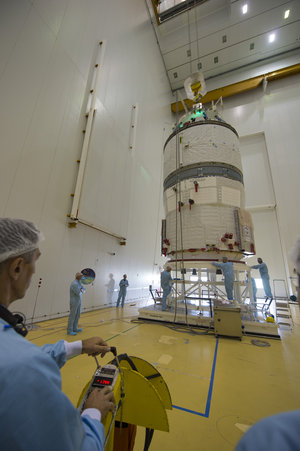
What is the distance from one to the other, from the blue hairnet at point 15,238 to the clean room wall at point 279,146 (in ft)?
44.2

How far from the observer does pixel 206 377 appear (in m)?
2.77

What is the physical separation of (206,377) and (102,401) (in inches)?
92.1

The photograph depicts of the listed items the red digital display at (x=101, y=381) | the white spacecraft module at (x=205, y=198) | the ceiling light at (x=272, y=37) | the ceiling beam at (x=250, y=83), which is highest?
the ceiling light at (x=272, y=37)

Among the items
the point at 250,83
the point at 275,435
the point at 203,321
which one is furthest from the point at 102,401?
the point at 250,83

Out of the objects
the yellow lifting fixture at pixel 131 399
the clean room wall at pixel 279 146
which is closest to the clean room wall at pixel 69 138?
the yellow lifting fixture at pixel 131 399

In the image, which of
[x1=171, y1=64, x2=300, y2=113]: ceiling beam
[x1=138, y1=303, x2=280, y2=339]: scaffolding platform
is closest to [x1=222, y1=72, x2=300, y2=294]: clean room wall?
[x1=171, y1=64, x2=300, y2=113]: ceiling beam

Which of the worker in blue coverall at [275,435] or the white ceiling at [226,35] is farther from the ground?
the white ceiling at [226,35]

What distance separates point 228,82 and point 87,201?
17.6 m

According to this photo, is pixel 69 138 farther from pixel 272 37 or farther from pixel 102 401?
pixel 272 37

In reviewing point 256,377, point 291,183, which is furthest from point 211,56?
point 256,377

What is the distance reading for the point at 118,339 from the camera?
4156 mm

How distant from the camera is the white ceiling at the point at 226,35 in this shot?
534 inches

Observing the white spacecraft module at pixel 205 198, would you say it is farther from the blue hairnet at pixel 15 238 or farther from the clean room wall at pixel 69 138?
the blue hairnet at pixel 15 238

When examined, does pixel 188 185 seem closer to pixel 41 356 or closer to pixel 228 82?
pixel 41 356
